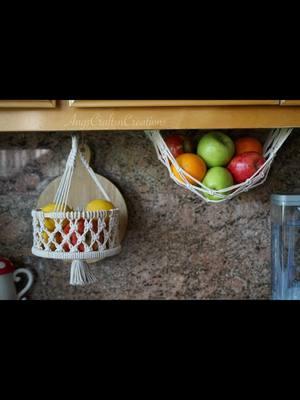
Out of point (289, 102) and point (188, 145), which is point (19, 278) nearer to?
point (188, 145)

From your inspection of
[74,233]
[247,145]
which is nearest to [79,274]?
[74,233]

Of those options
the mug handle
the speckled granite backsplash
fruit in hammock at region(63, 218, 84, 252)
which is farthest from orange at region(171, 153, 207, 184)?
the mug handle

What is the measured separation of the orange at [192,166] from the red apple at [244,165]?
0.20ft

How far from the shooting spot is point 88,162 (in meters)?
1.17

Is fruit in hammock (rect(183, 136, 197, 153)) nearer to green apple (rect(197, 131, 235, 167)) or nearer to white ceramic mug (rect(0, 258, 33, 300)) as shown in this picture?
green apple (rect(197, 131, 235, 167))

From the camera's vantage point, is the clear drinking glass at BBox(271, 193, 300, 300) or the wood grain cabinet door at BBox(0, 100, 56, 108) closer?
the wood grain cabinet door at BBox(0, 100, 56, 108)

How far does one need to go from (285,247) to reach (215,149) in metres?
0.28

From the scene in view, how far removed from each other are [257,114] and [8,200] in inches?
22.7

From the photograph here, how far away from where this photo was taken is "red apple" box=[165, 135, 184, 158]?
43.6 inches

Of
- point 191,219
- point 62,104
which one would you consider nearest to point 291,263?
point 191,219

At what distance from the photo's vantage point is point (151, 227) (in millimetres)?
1198

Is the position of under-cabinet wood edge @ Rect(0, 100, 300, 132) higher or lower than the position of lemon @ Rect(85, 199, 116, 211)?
higher

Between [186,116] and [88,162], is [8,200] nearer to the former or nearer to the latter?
[88,162]

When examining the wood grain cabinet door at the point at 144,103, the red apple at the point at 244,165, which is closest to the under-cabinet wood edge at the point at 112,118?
the wood grain cabinet door at the point at 144,103
